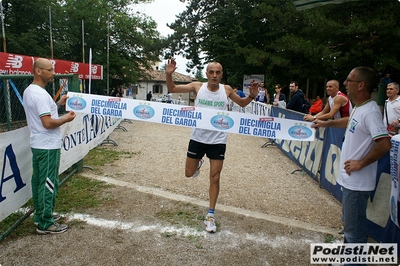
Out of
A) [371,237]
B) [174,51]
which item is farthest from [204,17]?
[371,237]

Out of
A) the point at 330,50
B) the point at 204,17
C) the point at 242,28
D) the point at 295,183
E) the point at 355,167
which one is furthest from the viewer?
the point at 204,17

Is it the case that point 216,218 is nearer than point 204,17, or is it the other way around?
point 216,218

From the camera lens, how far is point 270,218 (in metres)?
4.13

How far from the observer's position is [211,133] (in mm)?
3904

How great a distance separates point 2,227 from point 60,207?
2.39 feet

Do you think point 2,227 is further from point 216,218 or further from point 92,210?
point 216,218

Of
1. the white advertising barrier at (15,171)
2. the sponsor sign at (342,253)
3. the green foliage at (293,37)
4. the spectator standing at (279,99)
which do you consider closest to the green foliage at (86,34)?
the green foliage at (293,37)

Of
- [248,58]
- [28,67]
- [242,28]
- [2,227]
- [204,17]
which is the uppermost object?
[204,17]

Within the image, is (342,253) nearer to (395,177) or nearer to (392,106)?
(395,177)

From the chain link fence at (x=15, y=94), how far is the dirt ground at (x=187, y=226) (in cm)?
152

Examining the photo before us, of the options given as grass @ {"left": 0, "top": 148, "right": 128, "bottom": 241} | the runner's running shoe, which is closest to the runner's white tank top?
grass @ {"left": 0, "top": 148, "right": 128, "bottom": 241}

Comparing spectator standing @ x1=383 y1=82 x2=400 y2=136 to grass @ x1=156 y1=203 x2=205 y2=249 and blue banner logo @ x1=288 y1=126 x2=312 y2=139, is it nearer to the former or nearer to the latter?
blue banner logo @ x1=288 y1=126 x2=312 y2=139

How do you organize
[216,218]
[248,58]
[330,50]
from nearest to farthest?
[216,218], [330,50], [248,58]

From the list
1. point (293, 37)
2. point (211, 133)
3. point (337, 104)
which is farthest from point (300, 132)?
point (293, 37)
